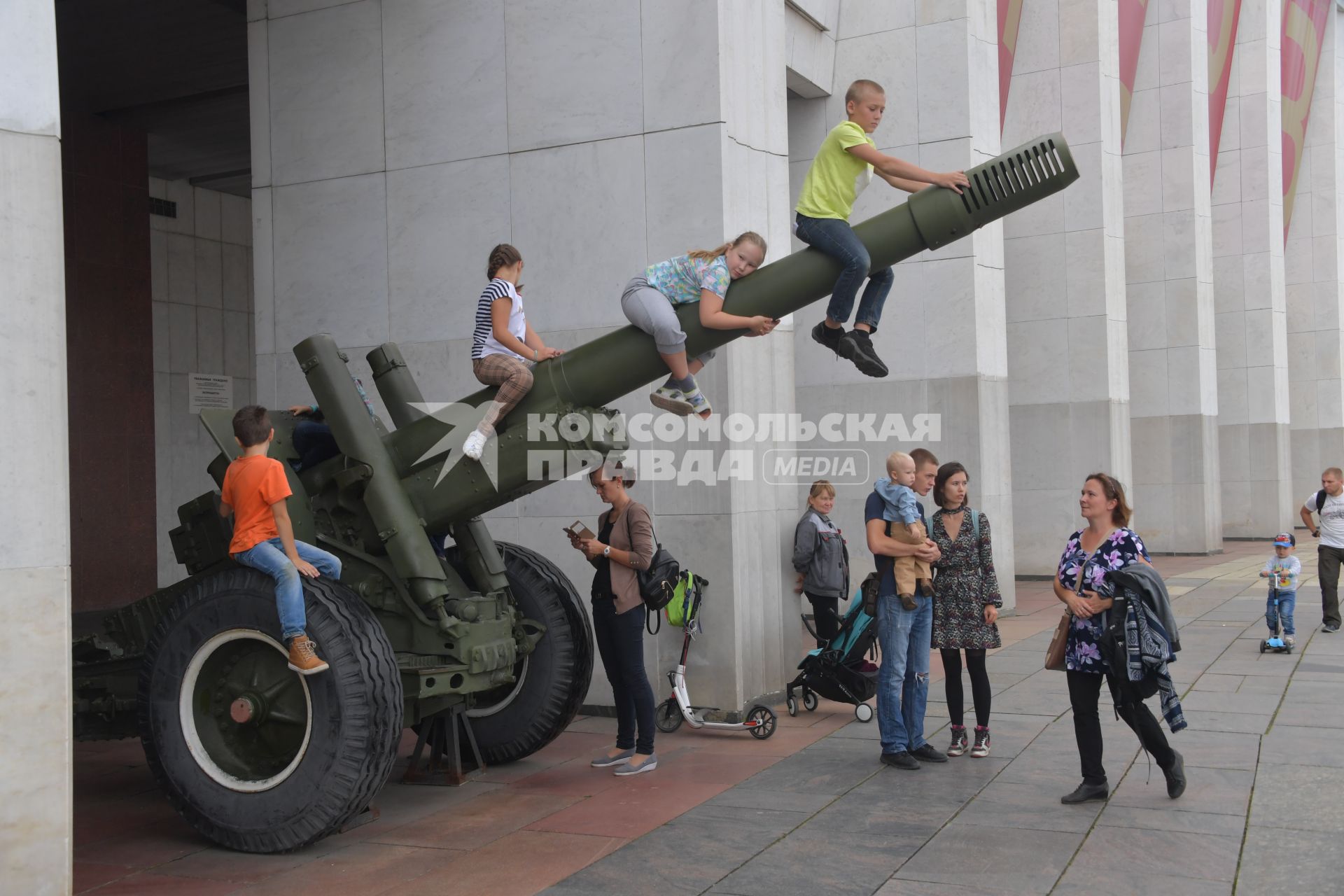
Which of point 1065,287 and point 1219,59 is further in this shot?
point 1219,59

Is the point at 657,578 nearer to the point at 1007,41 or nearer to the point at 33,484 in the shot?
the point at 33,484

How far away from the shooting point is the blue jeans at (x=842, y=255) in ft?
17.7

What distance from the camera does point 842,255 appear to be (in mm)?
5426

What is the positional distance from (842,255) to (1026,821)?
9.80 feet

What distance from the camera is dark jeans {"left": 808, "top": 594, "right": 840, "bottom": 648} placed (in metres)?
9.57

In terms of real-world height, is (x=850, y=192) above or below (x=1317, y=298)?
below

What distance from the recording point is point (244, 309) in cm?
1791

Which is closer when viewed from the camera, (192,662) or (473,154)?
(192,662)

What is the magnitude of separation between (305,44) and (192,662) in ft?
19.7

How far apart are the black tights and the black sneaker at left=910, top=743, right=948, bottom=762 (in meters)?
0.26

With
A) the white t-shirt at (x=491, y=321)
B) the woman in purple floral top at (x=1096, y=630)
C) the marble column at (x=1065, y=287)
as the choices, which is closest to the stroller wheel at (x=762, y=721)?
the woman in purple floral top at (x=1096, y=630)

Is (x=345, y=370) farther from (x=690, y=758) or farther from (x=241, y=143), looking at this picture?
(x=241, y=143)

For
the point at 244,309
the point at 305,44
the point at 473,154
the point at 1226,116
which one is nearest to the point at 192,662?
the point at 473,154

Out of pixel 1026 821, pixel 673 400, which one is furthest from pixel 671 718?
pixel 673 400
